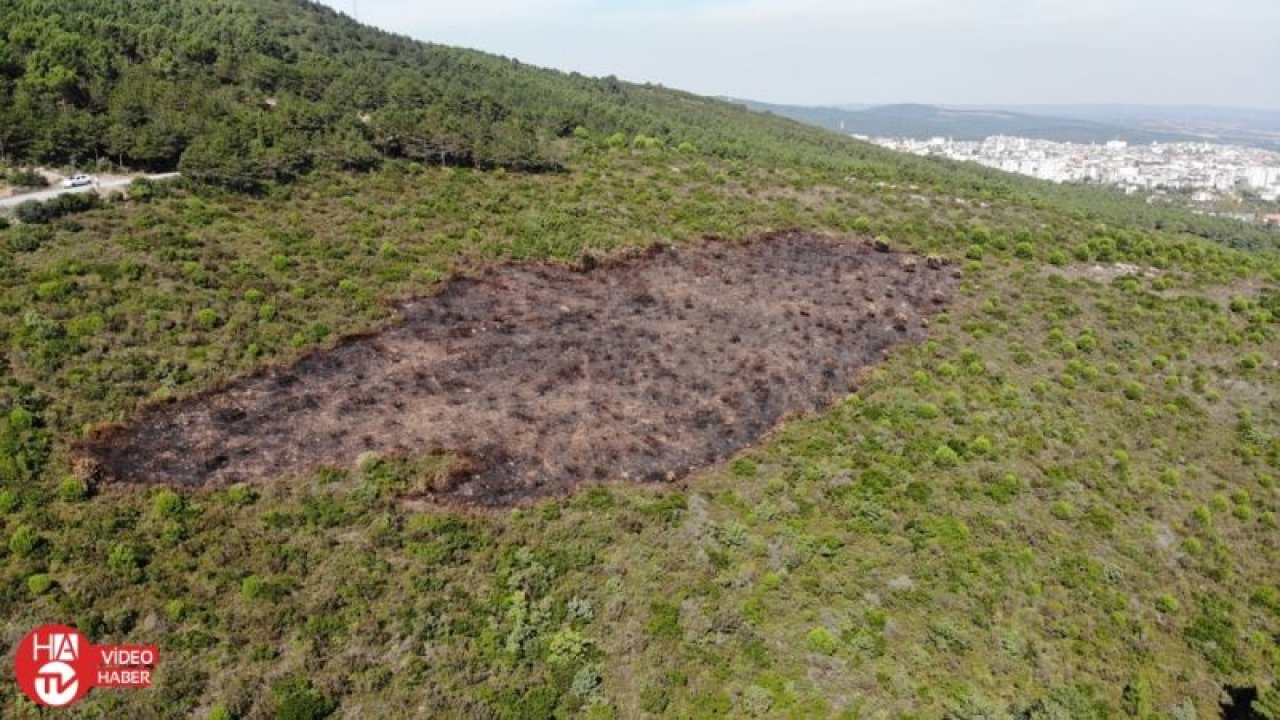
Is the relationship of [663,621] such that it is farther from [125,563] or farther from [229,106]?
[229,106]

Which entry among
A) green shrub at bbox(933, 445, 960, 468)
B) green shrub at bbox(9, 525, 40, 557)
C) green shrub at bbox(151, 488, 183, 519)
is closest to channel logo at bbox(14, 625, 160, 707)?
green shrub at bbox(9, 525, 40, 557)

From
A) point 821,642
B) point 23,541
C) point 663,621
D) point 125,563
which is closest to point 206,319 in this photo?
point 23,541

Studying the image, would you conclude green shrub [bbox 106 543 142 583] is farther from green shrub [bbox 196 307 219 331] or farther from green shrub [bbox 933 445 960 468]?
green shrub [bbox 933 445 960 468]

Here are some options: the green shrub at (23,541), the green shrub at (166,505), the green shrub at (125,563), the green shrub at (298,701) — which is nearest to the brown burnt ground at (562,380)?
the green shrub at (166,505)

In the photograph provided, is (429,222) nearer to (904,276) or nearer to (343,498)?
(343,498)

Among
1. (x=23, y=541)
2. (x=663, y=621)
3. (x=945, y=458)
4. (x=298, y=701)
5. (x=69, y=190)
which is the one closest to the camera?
(x=298, y=701)

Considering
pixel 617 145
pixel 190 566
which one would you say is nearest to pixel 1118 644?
pixel 190 566
